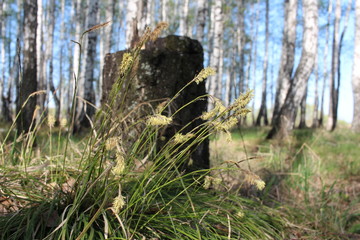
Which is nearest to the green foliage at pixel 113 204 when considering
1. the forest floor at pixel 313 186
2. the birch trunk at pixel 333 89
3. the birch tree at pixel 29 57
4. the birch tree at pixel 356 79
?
the forest floor at pixel 313 186

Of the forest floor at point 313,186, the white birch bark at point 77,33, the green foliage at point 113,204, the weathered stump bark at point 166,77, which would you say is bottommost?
Answer: the forest floor at point 313,186

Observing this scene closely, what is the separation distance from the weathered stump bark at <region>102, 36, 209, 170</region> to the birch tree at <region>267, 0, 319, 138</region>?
3553 millimetres

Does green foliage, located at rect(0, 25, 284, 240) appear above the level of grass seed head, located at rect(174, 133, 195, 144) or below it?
below

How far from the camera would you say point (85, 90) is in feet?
27.1

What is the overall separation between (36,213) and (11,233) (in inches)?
8.1

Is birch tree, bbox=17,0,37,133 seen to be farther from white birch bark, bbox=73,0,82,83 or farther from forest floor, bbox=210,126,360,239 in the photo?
white birch bark, bbox=73,0,82,83

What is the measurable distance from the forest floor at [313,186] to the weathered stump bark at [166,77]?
34cm

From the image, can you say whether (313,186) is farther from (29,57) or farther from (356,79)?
(356,79)

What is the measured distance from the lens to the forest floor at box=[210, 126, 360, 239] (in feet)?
6.65

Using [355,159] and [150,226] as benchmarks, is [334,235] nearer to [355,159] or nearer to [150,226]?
[150,226]

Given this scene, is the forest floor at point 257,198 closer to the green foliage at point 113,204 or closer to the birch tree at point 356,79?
the green foliage at point 113,204

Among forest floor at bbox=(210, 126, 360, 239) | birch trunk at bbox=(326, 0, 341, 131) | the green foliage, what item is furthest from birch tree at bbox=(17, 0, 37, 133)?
birch trunk at bbox=(326, 0, 341, 131)

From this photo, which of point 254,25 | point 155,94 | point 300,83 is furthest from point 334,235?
point 254,25

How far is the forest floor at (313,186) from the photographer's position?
203cm
